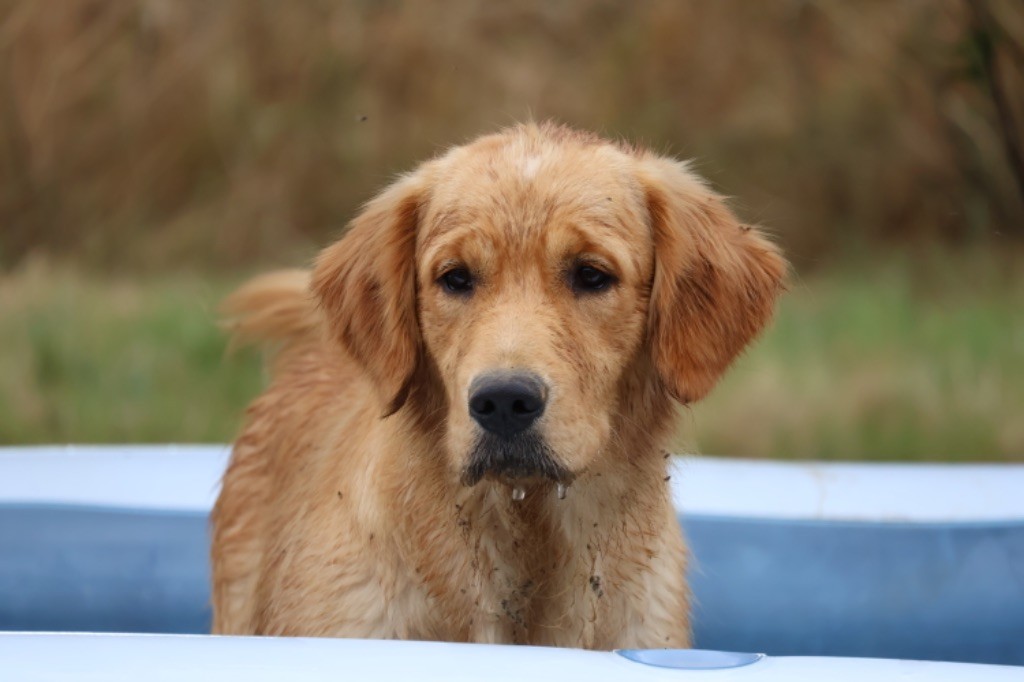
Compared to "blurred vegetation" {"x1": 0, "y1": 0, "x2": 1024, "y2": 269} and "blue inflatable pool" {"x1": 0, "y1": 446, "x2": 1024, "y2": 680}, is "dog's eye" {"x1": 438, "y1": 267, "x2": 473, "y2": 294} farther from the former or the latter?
"blurred vegetation" {"x1": 0, "y1": 0, "x2": 1024, "y2": 269}

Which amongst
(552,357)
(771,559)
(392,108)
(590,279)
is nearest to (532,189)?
(590,279)

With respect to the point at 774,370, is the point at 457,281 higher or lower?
higher

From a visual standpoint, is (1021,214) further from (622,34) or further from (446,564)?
(446,564)

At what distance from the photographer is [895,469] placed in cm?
504

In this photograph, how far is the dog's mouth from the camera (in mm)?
2865

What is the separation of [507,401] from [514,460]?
0.49ft

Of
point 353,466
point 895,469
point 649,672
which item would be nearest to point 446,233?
point 353,466

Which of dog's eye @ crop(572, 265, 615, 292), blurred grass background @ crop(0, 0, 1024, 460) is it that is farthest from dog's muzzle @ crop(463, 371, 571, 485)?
blurred grass background @ crop(0, 0, 1024, 460)

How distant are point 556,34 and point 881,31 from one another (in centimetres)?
227

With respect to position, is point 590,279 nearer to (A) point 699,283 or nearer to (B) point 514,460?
(A) point 699,283

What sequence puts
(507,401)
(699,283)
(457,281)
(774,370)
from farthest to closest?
(774,370) < (699,283) < (457,281) < (507,401)

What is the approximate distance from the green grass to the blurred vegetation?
29.4 inches

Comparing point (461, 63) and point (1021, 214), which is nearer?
point (1021, 214)

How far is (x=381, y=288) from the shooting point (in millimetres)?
3416
